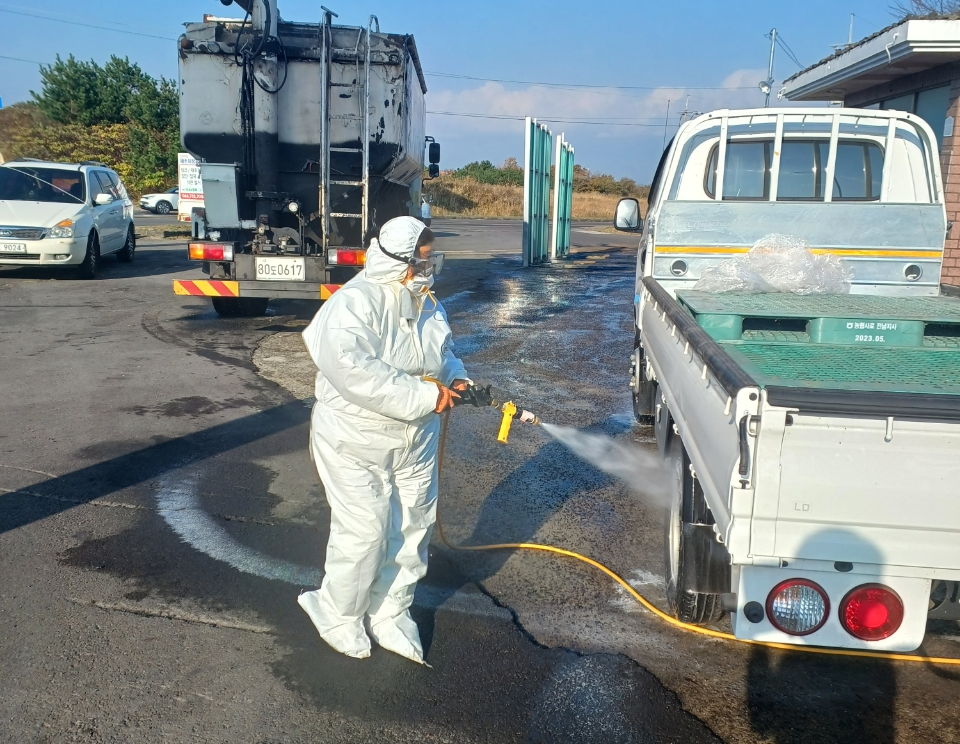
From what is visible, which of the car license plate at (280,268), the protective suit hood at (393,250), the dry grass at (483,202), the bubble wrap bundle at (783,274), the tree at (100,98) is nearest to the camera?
the protective suit hood at (393,250)

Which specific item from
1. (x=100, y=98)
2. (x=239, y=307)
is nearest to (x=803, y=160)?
(x=239, y=307)

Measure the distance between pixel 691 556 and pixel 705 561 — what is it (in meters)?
0.06

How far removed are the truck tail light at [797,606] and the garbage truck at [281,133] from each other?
743 centimetres

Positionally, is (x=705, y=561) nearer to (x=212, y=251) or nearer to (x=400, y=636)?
(x=400, y=636)

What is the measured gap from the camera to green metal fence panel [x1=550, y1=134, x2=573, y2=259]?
2131 centimetres

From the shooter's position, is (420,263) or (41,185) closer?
(420,263)

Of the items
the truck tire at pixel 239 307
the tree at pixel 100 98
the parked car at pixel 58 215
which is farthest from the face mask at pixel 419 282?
the tree at pixel 100 98

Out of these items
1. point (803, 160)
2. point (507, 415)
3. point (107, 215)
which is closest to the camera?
point (507, 415)

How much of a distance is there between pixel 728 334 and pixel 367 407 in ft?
6.15

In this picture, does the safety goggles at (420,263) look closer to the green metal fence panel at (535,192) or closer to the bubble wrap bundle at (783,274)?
the bubble wrap bundle at (783,274)

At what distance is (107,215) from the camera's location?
1545 centimetres

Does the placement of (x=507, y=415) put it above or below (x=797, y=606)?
above

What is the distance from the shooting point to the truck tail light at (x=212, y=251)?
9.71 m

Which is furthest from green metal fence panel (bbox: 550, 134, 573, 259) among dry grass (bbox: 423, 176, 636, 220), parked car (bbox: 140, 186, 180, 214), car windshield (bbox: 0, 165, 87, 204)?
dry grass (bbox: 423, 176, 636, 220)
